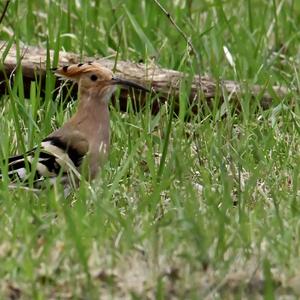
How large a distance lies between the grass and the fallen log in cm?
9

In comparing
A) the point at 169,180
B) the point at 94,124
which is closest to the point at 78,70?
the point at 94,124

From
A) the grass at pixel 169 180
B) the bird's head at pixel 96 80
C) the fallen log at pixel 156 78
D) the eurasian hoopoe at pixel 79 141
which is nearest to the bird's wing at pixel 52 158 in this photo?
the eurasian hoopoe at pixel 79 141

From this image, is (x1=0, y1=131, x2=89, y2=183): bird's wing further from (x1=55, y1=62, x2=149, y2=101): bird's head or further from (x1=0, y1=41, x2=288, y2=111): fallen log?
(x1=0, y1=41, x2=288, y2=111): fallen log

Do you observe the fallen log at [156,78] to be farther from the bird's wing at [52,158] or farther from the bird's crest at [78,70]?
the bird's wing at [52,158]

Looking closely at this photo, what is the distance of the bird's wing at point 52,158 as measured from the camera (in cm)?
507

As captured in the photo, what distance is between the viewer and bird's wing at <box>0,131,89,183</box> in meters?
5.07

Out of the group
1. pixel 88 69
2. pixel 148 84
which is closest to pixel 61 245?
pixel 88 69

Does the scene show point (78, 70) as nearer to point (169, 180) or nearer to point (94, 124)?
→ point (94, 124)

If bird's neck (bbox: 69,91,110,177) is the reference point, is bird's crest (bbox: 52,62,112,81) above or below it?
above

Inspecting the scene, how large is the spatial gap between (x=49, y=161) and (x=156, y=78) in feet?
4.90

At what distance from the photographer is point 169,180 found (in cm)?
486

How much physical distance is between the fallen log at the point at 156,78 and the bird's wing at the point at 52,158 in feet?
3.50

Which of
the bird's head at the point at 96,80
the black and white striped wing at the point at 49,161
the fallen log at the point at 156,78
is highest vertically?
the bird's head at the point at 96,80

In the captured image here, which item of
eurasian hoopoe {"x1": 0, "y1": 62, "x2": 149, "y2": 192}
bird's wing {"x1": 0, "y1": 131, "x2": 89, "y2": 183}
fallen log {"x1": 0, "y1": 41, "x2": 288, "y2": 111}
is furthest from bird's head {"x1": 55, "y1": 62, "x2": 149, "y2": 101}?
fallen log {"x1": 0, "y1": 41, "x2": 288, "y2": 111}
